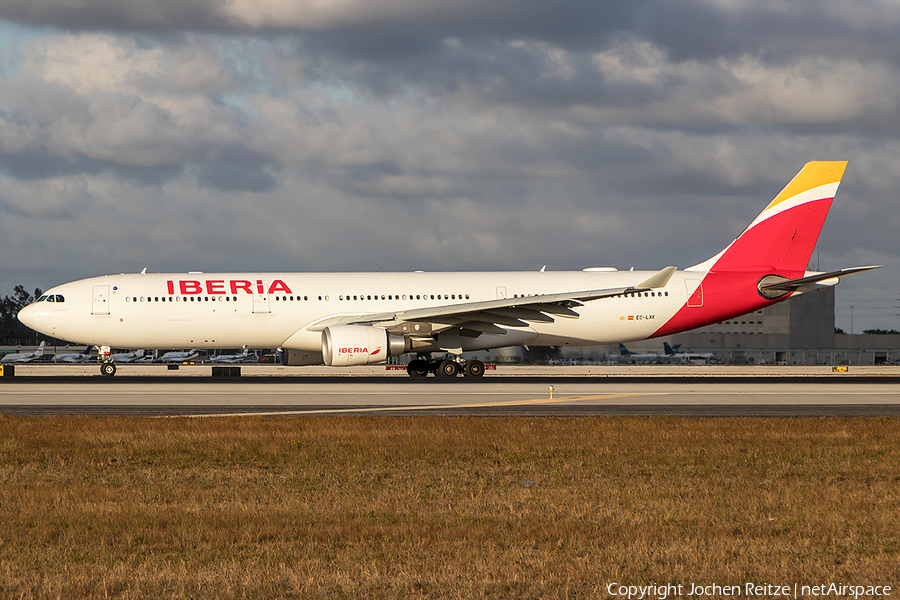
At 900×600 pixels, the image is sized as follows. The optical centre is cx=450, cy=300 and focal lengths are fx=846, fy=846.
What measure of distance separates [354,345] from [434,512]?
2104 centimetres

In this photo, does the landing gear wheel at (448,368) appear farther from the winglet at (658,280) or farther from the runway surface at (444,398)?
the winglet at (658,280)

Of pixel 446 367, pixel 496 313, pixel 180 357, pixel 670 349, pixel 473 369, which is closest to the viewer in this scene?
pixel 496 313

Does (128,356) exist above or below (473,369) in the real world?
below

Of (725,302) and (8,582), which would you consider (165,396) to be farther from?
(725,302)

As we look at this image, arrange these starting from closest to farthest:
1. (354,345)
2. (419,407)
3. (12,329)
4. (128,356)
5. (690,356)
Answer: (419,407), (354,345), (690,356), (128,356), (12,329)

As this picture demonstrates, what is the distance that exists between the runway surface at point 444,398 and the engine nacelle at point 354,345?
2.76 ft

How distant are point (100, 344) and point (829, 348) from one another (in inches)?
3281

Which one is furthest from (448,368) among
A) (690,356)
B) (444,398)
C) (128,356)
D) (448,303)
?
(128,356)

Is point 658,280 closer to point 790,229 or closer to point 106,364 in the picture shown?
point 790,229

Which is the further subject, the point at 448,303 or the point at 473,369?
the point at 473,369

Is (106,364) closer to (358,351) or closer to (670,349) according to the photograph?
(358,351)

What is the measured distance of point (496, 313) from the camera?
30.8 metres

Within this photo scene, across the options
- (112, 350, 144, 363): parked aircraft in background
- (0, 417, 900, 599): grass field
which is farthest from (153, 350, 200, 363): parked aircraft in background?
(0, 417, 900, 599): grass field

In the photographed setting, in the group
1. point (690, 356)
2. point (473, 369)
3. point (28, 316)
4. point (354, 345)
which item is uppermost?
point (28, 316)
